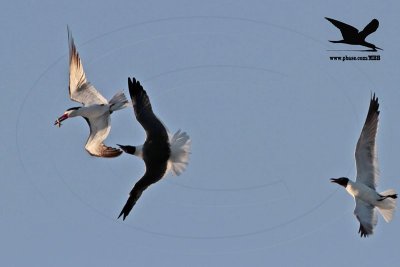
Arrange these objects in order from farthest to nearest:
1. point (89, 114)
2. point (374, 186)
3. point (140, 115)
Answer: point (89, 114) → point (374, 186) → point (140, 115)

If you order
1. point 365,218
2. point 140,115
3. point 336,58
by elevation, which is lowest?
point 365,218

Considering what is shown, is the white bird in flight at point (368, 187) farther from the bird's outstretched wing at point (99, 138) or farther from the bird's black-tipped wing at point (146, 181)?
the bird's outstretched wing at point (99, 138)

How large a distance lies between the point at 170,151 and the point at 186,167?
1.54ft

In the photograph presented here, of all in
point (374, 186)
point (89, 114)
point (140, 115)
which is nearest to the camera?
point (140, 115)

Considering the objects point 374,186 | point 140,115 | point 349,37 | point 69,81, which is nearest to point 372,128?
point 374,186

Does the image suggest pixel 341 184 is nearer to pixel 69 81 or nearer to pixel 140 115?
pixel 140 115

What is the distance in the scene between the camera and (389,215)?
2661cm

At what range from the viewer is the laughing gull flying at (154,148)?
2517 cm

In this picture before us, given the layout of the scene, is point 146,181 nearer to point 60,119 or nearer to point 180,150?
point 180,150

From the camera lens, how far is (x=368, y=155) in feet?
87.8

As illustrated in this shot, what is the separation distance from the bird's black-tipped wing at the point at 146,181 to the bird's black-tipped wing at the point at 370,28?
627 centimetres

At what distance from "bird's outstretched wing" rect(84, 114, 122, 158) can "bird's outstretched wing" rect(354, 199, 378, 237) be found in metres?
5.83

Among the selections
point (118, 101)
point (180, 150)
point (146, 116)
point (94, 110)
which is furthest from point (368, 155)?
point (94, 110)

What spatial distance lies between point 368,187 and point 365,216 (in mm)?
625
